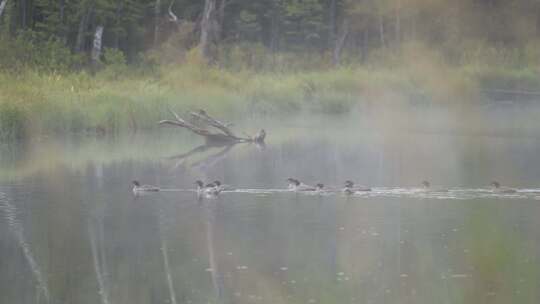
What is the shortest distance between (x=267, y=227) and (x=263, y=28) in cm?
3503

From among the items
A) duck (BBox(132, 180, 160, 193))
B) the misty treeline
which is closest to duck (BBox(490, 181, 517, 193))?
duck (BBox(132, 180, 160, 193))

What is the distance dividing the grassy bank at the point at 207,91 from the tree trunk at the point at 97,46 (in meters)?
3.20

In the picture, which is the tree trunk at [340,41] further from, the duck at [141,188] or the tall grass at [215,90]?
the duck at [141,188]

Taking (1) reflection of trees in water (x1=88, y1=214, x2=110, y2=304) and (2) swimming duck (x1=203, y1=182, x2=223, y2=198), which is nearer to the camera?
(1) reflection of trees in water (x1=88, y1=214, x2=110, y2=304)

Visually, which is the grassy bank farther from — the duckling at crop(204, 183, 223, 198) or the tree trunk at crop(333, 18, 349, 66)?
the duckling at crop(204, 183, 223, 198)

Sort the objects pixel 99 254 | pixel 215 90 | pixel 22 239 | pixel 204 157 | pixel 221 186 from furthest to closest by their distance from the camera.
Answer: pixel 215 90 → pixel 204 157 → pixel 221 186 → pixel 22 239 → pixel 99 254

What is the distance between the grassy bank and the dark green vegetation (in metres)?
0.04

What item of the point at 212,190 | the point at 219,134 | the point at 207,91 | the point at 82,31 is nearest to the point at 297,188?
the point at 212,190

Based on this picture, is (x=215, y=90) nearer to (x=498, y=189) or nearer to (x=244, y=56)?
(x=244, y=56)

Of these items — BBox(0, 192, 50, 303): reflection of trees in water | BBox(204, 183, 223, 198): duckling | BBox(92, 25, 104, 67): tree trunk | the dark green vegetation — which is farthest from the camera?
BBox(92, 25, 104, 67): tree trunk

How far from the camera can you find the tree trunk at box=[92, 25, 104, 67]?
39062mm

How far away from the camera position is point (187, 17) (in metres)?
46.7

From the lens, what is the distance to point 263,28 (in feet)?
163

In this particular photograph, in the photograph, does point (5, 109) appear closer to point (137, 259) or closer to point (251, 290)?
point (137, 259)
